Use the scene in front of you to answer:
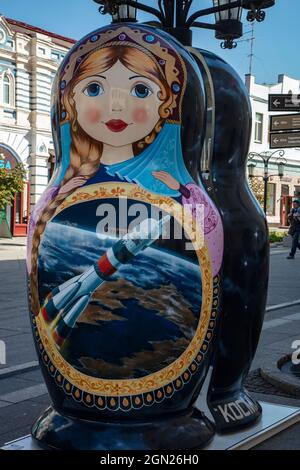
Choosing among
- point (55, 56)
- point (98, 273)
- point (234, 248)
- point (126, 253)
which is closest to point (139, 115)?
point (126, 253)

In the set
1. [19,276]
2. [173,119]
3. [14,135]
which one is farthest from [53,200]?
[14,135]

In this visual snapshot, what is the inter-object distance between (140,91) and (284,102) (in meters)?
3.08

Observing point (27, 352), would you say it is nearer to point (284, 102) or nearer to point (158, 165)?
point (284, 102)

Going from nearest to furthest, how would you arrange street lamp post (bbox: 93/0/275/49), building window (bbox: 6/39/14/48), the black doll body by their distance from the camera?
the black doll body, street lamp post (bbox: 93/0/275/49), building window (bbox: 6/39/14/48)

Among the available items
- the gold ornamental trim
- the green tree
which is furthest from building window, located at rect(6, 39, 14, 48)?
the gold ornamental trim

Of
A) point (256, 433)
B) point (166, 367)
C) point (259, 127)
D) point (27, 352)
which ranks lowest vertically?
point (27, 352)

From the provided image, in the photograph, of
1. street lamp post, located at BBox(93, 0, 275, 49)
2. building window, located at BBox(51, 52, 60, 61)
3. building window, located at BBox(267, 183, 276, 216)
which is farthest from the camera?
building window, located at BBox(267, 183, 276, 216)

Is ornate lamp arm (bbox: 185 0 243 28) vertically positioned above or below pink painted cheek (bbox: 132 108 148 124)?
above

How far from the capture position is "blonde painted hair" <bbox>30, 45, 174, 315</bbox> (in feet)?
9.48

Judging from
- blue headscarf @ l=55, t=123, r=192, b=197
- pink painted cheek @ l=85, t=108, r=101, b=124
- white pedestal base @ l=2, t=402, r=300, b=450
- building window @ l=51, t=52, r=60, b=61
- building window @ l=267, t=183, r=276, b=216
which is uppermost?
building window @ l=51, t=52, r=60, b=61

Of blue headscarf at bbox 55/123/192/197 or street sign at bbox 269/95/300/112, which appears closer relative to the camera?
blue headscarf at bbox 55/123/192/197

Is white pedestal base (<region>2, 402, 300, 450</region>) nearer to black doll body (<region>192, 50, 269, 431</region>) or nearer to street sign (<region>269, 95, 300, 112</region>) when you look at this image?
black doll body (<region>192, 50, 269, 431</region>)

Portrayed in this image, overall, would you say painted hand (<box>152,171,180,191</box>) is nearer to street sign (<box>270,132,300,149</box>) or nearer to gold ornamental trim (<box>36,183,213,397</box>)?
gold ornamental trim (<box>36,183,213,397</box>)

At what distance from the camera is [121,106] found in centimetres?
286
